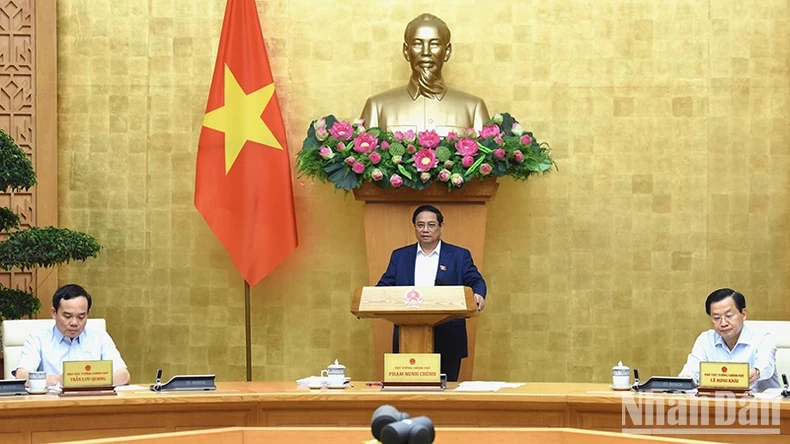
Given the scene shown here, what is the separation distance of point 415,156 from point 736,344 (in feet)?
6.70

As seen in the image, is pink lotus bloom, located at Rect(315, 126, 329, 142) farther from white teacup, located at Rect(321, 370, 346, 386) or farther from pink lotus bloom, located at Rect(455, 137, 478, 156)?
white teacup, located at Rect(321, 370, 346, 386)

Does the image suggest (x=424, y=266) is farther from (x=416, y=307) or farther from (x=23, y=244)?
(x=23, y=244)

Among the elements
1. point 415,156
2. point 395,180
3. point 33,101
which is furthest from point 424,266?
point 33,101

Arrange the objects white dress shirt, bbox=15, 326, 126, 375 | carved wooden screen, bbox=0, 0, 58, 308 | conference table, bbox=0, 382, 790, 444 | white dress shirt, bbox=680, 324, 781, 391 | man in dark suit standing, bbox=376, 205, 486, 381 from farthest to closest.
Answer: carved wooden screen, bbox=0, 0, 58, 308, man in dark suit standing, bbox=376, 205, 486, 381, white dress shirt, bbox=15, 326, 126, 375, white dress shirt, bbox=680, 324, 781, 391, conference table, bbox=0, 382, 790, 444

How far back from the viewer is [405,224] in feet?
21.1

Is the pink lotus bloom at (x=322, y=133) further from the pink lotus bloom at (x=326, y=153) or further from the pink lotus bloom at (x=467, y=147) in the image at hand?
the pink lotus bloom at (x=467, y=147)

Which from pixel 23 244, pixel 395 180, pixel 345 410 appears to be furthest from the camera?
pixel 395 180

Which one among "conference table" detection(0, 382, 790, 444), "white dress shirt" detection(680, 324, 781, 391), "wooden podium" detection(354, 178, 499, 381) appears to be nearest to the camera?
"conference table" detection(0, 382, 790, 444)

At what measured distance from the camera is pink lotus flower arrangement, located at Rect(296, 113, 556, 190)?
19.9 ft

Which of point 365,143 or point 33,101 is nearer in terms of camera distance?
point 365,143

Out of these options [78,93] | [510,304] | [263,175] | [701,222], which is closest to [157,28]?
[78,93]

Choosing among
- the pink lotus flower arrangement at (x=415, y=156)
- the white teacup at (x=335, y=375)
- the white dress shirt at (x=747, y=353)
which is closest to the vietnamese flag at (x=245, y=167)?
the pink lotus flower arrangement at (x=415, y=156)

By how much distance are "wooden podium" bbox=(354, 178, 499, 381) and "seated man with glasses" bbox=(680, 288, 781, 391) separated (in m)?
1.80

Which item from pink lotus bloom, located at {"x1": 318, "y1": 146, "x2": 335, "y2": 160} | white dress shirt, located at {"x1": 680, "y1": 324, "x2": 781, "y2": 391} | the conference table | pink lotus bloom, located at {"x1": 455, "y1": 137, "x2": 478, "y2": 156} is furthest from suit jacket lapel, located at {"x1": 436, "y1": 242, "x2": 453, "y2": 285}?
white dress shirt, located at {"x1": 680, "y1": 324, "x2": 781, "y2": 391}
